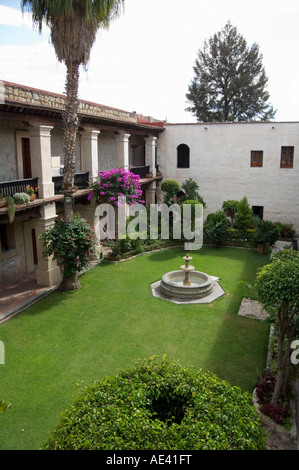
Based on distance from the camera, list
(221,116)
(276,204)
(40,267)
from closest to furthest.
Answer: (40,267)
(276,204)
(221,116)

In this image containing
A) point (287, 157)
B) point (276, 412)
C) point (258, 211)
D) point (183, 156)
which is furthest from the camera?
point (183, 156)

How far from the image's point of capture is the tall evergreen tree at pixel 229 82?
39.1 metres

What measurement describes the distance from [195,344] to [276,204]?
1568 centimetres

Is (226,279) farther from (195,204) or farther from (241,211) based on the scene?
(241,211)

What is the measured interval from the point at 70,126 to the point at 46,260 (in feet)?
16.5

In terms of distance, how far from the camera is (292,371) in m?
8.33

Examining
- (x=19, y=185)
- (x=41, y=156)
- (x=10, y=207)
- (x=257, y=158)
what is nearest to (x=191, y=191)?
(x=257, y=158)

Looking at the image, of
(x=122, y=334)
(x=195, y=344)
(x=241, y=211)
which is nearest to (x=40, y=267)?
(x=122, y=334)

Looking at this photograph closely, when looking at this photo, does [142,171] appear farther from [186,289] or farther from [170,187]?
[186,289]

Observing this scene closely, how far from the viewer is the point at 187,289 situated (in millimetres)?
13391

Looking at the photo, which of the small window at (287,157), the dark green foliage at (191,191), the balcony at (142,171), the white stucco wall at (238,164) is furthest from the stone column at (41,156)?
the small window at (287,157)

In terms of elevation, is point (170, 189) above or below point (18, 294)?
above

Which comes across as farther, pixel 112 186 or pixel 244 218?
pixel 244 218

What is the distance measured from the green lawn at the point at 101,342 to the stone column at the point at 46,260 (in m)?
0.95
